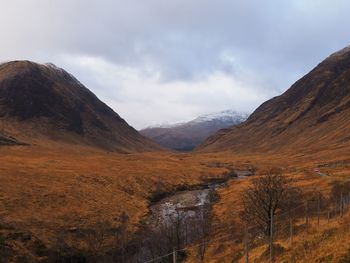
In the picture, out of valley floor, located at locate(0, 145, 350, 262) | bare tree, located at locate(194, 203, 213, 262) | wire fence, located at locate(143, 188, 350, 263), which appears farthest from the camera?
valley floor, located at locate(0, 145, 350, 262)

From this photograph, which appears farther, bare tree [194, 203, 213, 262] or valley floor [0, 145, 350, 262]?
valley floor [0, 145, 350, 262]

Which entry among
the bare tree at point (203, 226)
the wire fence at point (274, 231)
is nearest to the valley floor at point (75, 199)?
the bare tree at point (203, 226)

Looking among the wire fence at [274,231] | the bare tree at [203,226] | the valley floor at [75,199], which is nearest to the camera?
the wire fence at [274,231]

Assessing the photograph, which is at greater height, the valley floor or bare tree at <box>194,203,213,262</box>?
the valley floor

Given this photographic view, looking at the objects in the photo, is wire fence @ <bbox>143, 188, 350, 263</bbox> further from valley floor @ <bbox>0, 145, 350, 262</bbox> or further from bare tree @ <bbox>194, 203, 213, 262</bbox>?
valley floor @ <bbox>0, 145, 350, 262</bbox>

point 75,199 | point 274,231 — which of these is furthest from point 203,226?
point 75,199

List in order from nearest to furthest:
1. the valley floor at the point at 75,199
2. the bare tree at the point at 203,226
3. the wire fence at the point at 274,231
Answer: the wire fence at the point at 274,231
the bare tree at the point at 203,226
the valley floor at the point at 75,199

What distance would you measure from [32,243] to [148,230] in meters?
15.6

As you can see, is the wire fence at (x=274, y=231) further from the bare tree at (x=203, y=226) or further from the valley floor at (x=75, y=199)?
the valley floor at (x=75, y=199)

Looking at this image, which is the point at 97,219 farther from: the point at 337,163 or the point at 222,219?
the point at 337,163

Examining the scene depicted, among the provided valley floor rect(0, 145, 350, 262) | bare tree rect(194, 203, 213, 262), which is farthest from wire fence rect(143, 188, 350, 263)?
valley floor rect(0, 145, 350, 262)

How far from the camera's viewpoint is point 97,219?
6581cm

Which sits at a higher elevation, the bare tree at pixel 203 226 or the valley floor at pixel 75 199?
the valley floor at pixel 75 199

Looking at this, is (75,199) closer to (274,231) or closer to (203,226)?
(203,226)
